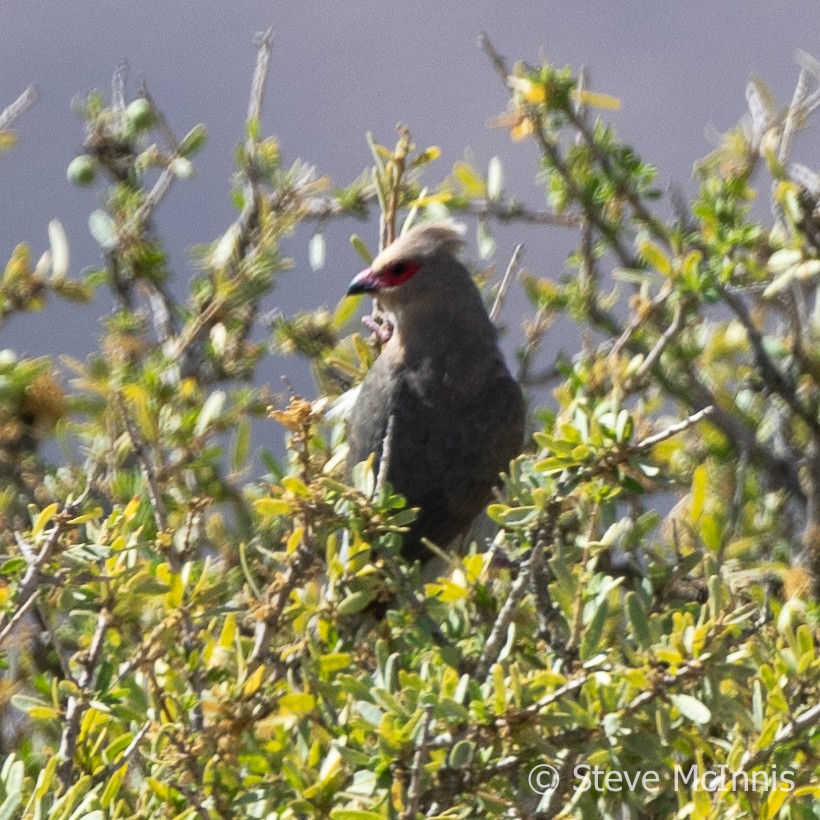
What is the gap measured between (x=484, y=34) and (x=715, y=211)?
0.96 m

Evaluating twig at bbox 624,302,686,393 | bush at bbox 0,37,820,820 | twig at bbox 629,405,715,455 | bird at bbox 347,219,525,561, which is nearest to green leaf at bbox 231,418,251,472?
bush at bbox 0,37,820,820

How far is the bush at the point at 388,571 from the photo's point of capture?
2854 millimetres

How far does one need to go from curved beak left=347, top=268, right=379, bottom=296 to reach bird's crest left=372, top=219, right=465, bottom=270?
4 cm

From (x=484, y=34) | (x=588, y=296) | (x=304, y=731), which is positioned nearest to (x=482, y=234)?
(x=588, y=296)

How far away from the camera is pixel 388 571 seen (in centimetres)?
337

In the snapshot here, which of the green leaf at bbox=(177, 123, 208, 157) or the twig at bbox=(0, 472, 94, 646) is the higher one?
the green leaf at bbox=(177, 123, 208, 157)

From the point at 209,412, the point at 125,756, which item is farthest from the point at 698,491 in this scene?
the point at 209,412

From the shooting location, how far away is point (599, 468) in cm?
308

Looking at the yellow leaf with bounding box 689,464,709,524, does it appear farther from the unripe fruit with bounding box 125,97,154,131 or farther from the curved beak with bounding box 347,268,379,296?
the unripe fruit with bounding box 125,97,154,131

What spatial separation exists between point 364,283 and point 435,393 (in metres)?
0.52

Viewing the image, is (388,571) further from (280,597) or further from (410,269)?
(410,269)

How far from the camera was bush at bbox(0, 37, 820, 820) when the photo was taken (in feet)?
9.36

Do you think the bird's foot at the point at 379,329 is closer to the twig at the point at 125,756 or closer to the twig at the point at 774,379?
the twig at the point at 774,379

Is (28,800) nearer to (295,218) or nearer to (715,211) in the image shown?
(295,218)
